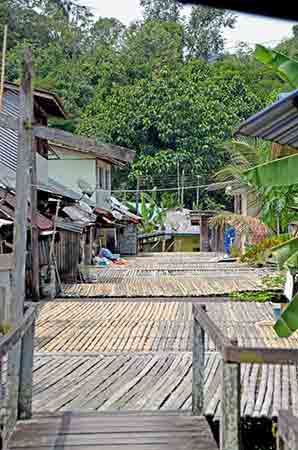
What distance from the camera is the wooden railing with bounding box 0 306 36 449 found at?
13.9 feet

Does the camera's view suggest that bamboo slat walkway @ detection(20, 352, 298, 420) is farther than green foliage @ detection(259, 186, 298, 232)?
No

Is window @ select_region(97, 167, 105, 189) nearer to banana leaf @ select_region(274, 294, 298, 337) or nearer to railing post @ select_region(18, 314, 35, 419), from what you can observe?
railing post @ select_region(18, 314, 35, 419)

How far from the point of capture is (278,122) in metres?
4.60

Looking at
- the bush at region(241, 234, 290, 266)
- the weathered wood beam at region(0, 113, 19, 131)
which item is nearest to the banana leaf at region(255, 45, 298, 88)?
the weathered wood beam at region(0, 113, 19, 131)

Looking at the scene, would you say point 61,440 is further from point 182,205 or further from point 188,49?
point 188,49

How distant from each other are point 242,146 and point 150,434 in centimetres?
1496

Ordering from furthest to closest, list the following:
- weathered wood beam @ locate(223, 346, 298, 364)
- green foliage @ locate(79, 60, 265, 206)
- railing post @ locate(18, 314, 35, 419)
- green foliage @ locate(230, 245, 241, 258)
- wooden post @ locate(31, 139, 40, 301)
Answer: green foliage @ locate(79, 60, 265, 206), green foliage @ locate(230, 245, 241, 258), wooden post @ locate(31, 139, 40, 301), railing post @ locate(18, 314, 35, 419), weathered wood beam @ locate(223, 346, 298, 364)

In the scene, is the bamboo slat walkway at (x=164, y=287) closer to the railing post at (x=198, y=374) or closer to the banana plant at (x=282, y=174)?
the railing post at (x=198, y=374)

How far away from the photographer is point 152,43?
4569cm

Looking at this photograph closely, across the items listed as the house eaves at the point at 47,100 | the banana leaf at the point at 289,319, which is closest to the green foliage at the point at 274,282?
the house eaves at the point at 47,100

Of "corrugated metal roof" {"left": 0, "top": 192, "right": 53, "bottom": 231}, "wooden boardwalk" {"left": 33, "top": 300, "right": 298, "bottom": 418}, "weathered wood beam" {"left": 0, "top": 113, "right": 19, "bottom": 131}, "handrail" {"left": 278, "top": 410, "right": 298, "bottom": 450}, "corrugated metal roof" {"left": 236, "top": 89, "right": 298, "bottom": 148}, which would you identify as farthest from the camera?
"corrugated metal roof" {"left": 0, "top": 192, "right": 53, "bottom": 231}

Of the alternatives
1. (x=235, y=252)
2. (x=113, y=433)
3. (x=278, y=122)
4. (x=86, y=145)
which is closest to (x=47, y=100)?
(x=86, y=145)

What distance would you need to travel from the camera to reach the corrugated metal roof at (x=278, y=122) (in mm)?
4180

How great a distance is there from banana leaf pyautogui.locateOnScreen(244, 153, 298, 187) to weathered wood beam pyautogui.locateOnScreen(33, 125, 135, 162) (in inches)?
134
